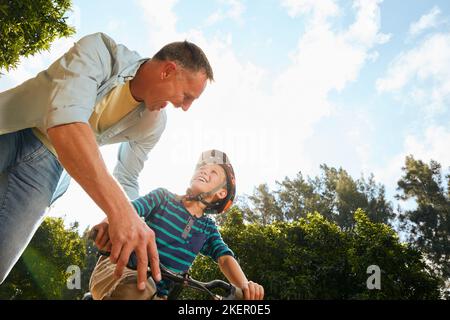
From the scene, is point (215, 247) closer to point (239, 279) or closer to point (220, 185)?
point (239, 279)

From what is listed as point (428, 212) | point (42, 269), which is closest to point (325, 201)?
point (428, 212)

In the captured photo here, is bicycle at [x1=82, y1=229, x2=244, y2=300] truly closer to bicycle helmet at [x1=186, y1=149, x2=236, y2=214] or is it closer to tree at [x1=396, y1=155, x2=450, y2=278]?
bicycle helmet at [x1=186, y1=149, x2=236, y2=214]

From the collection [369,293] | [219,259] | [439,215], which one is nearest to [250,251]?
[369,293]

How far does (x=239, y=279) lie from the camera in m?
1.71

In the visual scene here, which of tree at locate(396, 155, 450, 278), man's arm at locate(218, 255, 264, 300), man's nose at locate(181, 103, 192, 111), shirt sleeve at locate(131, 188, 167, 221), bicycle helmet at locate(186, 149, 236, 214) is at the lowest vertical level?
man's arm at locate(218, 255, 264, 300)

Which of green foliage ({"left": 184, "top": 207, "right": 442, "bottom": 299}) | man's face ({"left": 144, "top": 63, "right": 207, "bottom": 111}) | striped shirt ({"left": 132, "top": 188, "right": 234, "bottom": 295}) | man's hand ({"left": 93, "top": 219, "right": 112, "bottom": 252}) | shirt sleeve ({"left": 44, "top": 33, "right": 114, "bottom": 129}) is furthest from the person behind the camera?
green foliage ({"left": 184, "top": 207, "right": 442, "bottom": 299})

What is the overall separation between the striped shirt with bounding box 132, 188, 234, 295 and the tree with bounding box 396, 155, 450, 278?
33.0 metres

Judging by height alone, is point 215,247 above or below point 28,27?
below

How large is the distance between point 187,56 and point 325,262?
1378 cm

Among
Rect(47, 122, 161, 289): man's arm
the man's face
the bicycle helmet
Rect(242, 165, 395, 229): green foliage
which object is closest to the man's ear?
the man's face

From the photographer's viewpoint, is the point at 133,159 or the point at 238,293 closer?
the point at 238,293

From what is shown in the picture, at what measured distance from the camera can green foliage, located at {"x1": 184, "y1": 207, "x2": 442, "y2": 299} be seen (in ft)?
42.1
